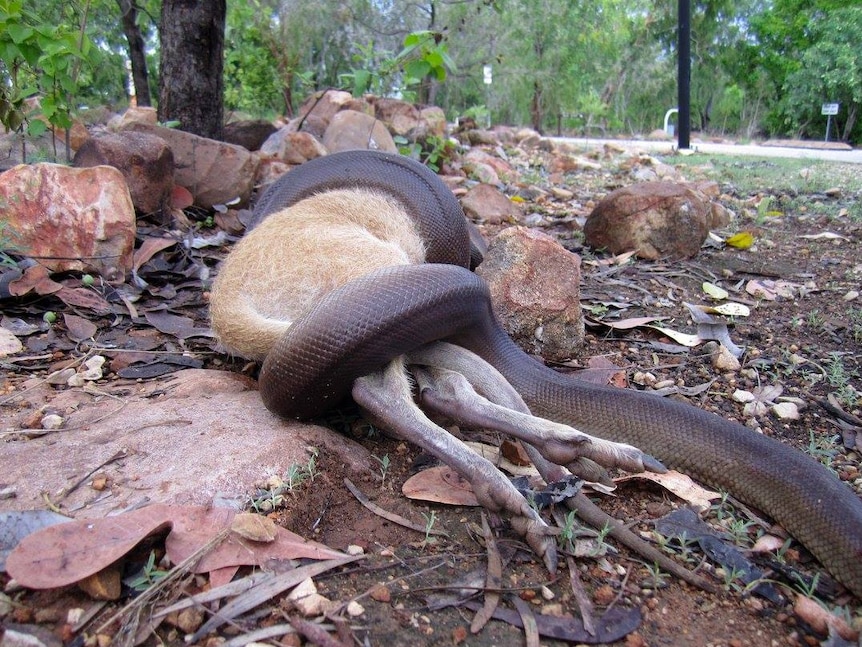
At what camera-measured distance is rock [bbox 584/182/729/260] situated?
4305 millimetres

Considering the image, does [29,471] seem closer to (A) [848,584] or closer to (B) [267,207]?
(B) [267,207]

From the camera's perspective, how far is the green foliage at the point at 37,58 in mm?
3186

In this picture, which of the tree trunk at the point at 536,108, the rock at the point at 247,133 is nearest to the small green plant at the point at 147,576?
the rock at the point at 247,133

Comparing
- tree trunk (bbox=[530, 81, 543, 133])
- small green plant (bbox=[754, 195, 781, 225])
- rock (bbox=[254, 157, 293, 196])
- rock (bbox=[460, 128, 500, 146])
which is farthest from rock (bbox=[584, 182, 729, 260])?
tree trunk (bbox=[530, 81, 543, 133])

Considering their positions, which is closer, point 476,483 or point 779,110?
point 476,483

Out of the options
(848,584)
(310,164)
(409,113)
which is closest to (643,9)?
(409,113)

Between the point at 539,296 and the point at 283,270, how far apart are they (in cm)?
118

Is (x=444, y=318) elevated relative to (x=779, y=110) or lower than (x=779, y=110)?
lower

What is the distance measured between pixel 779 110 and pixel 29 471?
2778 centimetres

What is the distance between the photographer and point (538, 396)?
2502mm

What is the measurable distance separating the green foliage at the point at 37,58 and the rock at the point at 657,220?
132 inches

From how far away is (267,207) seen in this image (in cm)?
342

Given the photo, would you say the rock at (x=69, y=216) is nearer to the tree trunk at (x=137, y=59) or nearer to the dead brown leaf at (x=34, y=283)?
the dead brown leaf at (x=34, y=283)

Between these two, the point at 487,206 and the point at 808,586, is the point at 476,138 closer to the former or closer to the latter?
the point at 487,206
